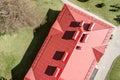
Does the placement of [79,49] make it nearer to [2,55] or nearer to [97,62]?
[97,62]

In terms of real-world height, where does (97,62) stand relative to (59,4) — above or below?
below

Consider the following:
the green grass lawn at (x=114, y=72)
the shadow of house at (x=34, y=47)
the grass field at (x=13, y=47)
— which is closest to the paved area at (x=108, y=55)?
the green grass lawn at (x=114, y=72)

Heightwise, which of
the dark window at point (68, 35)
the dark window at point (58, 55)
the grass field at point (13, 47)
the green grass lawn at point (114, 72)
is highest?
the dark window at point (68, 35)

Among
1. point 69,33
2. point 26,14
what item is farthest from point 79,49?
point 26,14

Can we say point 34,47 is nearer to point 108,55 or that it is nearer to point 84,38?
point 84,38

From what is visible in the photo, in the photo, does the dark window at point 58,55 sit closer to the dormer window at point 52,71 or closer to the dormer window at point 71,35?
the dormer window at point 52,71

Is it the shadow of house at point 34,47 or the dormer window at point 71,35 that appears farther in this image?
the shadow of house at point 34,47

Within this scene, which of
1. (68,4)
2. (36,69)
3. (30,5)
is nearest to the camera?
(36,69)

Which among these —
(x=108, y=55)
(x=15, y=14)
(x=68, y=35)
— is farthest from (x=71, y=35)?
(x=108, y=55)
